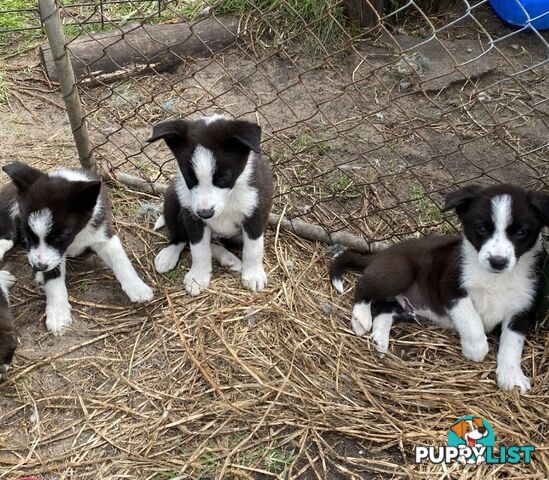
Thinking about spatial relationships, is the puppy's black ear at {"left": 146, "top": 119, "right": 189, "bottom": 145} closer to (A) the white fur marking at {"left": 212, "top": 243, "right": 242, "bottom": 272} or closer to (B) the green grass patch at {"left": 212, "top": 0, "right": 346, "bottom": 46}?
(A) the white fur marking at {"left": 212, "top": 243, "right": 242, "bottom": 272}

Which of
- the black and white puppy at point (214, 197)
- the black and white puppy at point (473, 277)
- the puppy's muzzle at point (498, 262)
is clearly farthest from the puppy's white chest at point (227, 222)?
the puppy's muzzle at point (498, 262)

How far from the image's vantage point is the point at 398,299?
3619 millimetres

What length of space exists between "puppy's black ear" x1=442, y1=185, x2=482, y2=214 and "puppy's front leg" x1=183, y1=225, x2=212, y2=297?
131 cm

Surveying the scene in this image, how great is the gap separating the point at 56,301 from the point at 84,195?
0.60 meters

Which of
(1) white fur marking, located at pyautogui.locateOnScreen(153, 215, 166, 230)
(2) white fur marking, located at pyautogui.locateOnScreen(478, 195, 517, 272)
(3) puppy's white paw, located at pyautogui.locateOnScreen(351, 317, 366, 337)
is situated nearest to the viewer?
(2) white fur marking, located at pyautogui.locateOnScreen(478, 195, 517, 272)

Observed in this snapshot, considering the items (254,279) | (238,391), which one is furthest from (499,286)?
(238,391)

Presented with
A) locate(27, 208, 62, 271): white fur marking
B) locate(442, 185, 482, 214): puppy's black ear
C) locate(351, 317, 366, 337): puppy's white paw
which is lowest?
locate(351, 317, 366, 337): puppy's white paw

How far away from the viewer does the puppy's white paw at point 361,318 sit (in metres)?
3.49

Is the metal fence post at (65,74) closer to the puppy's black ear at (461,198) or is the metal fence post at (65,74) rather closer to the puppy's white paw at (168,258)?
the puppy's white paw at (168,258)

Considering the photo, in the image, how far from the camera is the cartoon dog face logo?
2.98m

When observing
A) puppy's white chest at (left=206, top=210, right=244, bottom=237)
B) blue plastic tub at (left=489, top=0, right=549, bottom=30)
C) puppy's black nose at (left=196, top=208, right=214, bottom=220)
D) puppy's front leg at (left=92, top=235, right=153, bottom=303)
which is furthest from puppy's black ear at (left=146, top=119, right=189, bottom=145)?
blue plastic tub at (left=489, top=0, right=549, bottom=30)

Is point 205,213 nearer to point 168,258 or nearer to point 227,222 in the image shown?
point 227,222

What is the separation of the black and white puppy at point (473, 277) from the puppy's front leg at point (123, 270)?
1.04 metres

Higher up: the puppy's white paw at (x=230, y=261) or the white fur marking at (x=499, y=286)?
the white fur marking at (x=499, y=286)
